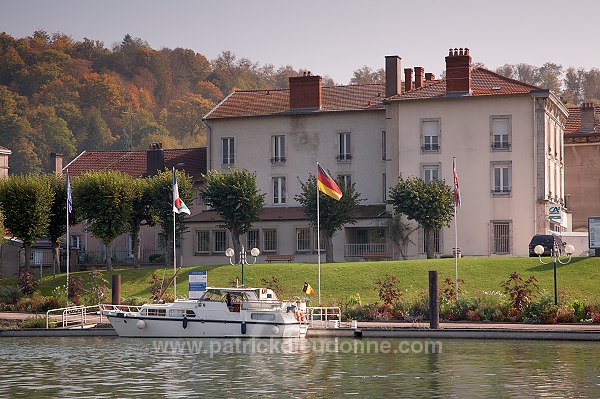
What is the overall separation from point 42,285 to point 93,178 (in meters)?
10.2

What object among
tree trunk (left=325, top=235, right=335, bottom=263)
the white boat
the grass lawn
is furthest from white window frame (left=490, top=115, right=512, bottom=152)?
the white boat

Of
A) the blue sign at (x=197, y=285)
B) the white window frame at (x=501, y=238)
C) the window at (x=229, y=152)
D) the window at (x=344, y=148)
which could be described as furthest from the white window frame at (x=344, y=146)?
the blue sign at (x=197, y=285)

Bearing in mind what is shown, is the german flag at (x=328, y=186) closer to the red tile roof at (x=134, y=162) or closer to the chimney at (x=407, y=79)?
the chimney at (x=407, y=79)

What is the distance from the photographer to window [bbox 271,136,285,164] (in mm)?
90750

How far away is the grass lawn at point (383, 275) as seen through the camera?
63.6 meters

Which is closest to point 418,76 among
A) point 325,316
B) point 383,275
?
point 383,275

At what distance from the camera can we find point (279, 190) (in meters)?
90.9

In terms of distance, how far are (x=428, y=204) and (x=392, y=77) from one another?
40.9 ft

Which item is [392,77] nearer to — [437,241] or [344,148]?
[344,148]

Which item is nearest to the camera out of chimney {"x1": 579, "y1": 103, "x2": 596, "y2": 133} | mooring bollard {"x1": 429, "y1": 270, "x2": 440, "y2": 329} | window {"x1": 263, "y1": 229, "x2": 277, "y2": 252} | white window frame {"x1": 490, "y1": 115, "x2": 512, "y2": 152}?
mooring bollard {"x1": 429, "y1": 270, "x2": 440, "y2": 329}

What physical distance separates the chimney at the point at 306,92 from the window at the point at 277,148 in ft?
8.97

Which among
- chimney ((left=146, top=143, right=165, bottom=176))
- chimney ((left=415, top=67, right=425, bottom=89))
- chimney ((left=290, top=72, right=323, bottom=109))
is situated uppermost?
chimney ((left=415, top=67, right=425, bottom=89))

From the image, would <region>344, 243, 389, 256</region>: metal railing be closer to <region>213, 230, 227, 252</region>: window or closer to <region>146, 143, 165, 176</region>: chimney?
<region>213, 230, 227, 252</region>: window

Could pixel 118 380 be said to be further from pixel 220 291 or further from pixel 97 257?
pixel 97 257
